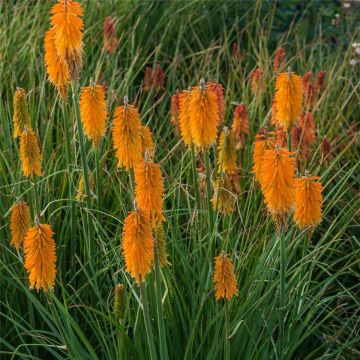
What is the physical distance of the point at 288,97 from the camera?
3.11 meters

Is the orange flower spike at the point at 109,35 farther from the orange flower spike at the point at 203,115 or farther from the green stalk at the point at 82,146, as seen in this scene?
the orange flower spike at the point at 203,115

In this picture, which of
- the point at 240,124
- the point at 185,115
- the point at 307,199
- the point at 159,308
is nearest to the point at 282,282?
the point at 307,199

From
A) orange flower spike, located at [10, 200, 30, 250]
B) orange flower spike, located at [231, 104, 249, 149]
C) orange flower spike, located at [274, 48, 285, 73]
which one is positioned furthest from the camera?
orange flower spike, located at [274, 48, 285, 73]

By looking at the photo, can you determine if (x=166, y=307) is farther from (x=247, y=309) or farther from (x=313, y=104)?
(x=313, y=104)

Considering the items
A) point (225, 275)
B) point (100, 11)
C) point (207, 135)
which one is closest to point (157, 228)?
point (225, 275)

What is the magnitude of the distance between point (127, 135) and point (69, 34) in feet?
1.95

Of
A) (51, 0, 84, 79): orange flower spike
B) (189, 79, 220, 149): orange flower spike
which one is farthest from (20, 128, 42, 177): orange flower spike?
(189, 79, 220, 149): orange flower spike

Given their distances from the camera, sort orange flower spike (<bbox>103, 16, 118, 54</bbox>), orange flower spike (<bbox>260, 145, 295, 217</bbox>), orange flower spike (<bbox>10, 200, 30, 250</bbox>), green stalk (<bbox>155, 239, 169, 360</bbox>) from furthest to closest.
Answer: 1. orange flower spike (<bbox>103, 16, 118, 54</bbox>)
2. orange flower spike (<bbox>10, 200, 30, 250</bbox>)
3. orange flower spike (<bbox>260, 145, 295, 217</bbox>)
4. green stalk (<bbox>155, 239, 169, 360</bbox>)

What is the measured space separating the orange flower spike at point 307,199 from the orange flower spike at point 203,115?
0.33m

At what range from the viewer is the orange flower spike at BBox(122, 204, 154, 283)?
2.23 meters

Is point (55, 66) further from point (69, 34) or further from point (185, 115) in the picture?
point (185, 115)

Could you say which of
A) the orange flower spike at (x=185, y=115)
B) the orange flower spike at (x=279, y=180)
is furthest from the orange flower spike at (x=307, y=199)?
the orange flower spike at (x=185, y=115)

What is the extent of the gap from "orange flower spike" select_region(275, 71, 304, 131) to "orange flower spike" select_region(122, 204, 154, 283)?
105 cm

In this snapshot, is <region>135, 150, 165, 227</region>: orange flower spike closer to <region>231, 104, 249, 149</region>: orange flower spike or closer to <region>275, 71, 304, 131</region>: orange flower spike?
<region>275, 71, 304, 131</region>: orange flower spike
